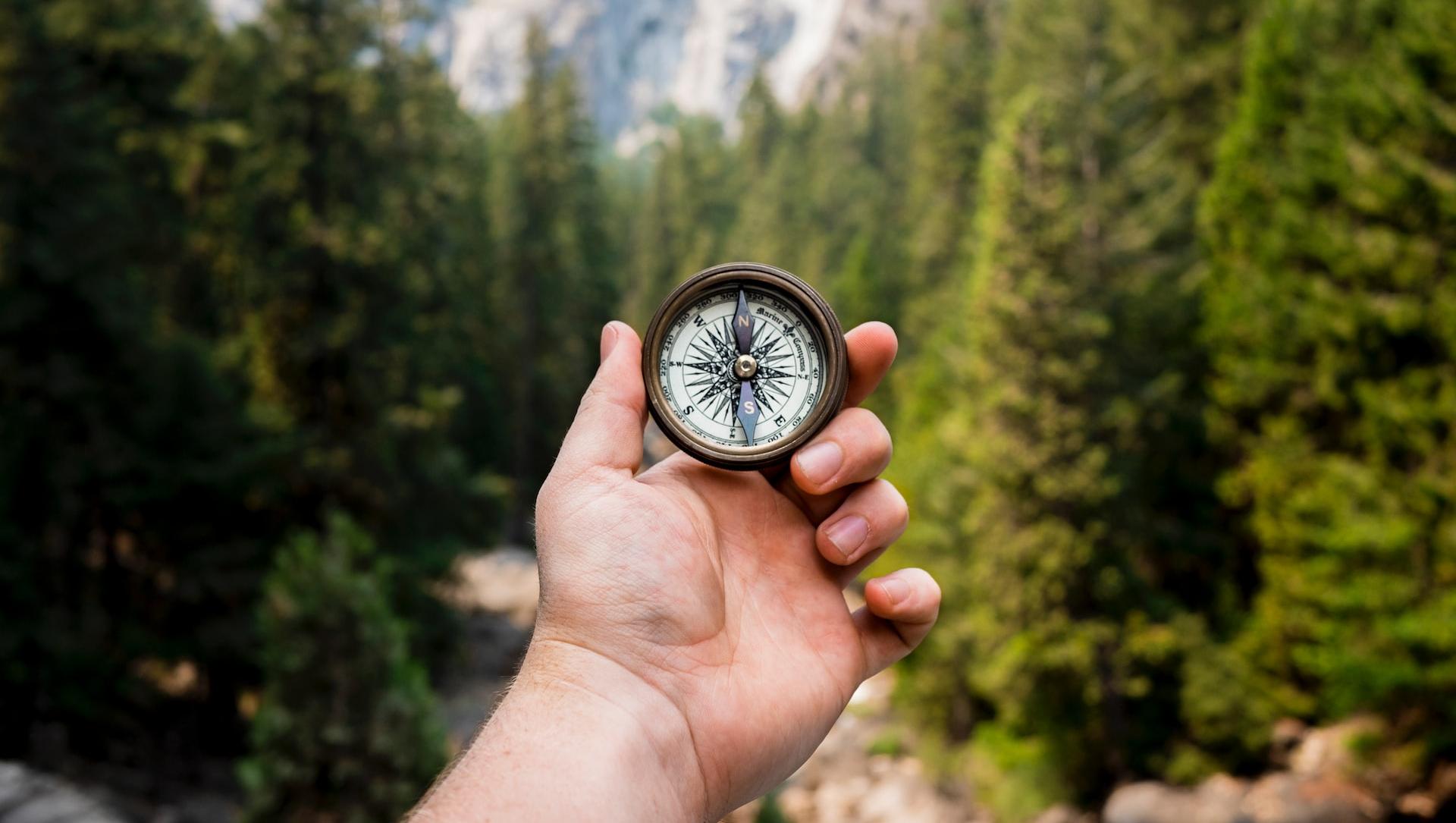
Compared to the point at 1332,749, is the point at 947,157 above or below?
above

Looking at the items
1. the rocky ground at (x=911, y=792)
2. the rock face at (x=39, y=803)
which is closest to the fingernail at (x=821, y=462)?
the rocky ground at (x=911, y=792)

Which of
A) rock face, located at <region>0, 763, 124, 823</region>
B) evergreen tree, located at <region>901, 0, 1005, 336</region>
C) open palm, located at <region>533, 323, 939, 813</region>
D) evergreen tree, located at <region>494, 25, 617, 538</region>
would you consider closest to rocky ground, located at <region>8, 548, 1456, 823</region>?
rock face, located at <region>0, 763, 124, 823</region>

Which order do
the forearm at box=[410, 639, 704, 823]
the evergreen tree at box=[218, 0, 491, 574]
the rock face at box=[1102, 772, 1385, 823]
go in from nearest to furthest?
1. the forearm at box=[410, 639, 704, 823]
2. the rock face at box=[1102, 772, 1385, 823]
3. the evergreen tree at box=[218, 0, 491, 574]

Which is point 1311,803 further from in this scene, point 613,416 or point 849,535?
point 613,416

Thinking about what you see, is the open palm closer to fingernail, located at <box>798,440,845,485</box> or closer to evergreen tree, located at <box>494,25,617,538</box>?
fingernail, located at <box>798,440,845,485</box>

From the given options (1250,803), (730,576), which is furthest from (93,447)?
(1250,803)

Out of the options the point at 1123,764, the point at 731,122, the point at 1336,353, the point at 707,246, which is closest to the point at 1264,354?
the point at 1336,353
